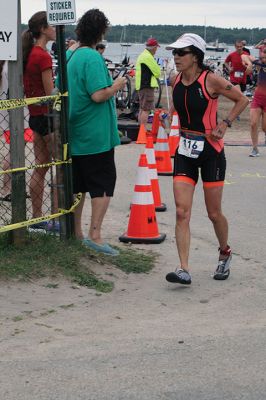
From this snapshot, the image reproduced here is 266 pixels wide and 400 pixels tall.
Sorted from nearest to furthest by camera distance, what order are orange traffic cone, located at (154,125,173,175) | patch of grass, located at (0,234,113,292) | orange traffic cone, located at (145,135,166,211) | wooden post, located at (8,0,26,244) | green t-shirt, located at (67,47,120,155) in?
patch of grass, located at (0,234,113,292), wooden post, located at (8,0,26,244), green t-shirt, located at (67,47,120,155), orange traffic cone, located at (145,135,166,211), orange traffic cone, located at (154,125,173,175)

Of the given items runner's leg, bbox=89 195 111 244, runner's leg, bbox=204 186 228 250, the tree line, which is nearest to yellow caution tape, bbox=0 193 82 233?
runner's leg, bbox=89 195 111 244

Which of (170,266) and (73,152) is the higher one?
(73,152)

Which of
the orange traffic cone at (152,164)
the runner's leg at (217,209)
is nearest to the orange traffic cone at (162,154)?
the orange traffic cone at (152,164)

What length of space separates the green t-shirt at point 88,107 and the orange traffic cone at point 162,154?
4.93 metres

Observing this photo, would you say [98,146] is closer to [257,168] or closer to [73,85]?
[73,85]

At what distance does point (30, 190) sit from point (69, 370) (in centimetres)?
343

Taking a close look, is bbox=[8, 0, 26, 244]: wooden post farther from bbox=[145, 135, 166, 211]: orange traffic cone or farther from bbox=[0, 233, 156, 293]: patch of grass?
bbox=[145, 135, 166, 211]: orange traffic cone

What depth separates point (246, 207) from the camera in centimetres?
988

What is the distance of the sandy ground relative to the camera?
4.32 metres

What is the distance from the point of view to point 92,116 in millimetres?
6801

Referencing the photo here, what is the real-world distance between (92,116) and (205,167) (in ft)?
3.44

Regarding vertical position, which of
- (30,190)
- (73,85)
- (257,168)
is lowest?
(257,168)

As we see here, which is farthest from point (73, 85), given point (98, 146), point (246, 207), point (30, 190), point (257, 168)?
point (257, 168)

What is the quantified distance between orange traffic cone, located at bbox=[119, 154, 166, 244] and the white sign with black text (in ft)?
7.37
